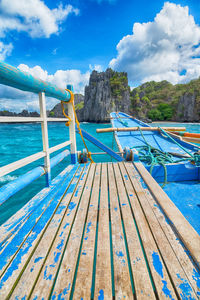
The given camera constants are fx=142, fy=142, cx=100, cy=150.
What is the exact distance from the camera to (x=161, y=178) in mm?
2922

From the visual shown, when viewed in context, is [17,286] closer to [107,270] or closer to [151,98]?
[107,270]

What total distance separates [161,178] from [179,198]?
0.54 meters

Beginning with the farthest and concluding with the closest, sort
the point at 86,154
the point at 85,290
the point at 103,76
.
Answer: the point at 103,76
the point at 86,154
the point at 85,290

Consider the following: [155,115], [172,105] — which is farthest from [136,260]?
[172,105]

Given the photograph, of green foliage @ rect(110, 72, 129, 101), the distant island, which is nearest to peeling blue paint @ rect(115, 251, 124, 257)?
the distant island

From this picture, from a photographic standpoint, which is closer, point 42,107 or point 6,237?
point 6,237

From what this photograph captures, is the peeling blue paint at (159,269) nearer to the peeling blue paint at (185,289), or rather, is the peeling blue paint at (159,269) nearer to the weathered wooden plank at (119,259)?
the peeling blue paint at (185,289)

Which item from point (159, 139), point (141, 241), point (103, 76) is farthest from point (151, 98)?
point (141, 241)

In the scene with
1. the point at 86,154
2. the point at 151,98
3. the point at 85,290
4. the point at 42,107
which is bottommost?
the point at 85,290

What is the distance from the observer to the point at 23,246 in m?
0.96

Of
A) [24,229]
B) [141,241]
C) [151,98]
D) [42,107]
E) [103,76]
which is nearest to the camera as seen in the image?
[141,241]

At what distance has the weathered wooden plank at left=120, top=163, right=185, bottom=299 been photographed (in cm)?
72

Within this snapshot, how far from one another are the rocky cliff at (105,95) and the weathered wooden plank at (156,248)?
51123 millimetres

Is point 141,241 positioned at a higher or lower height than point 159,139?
lower
